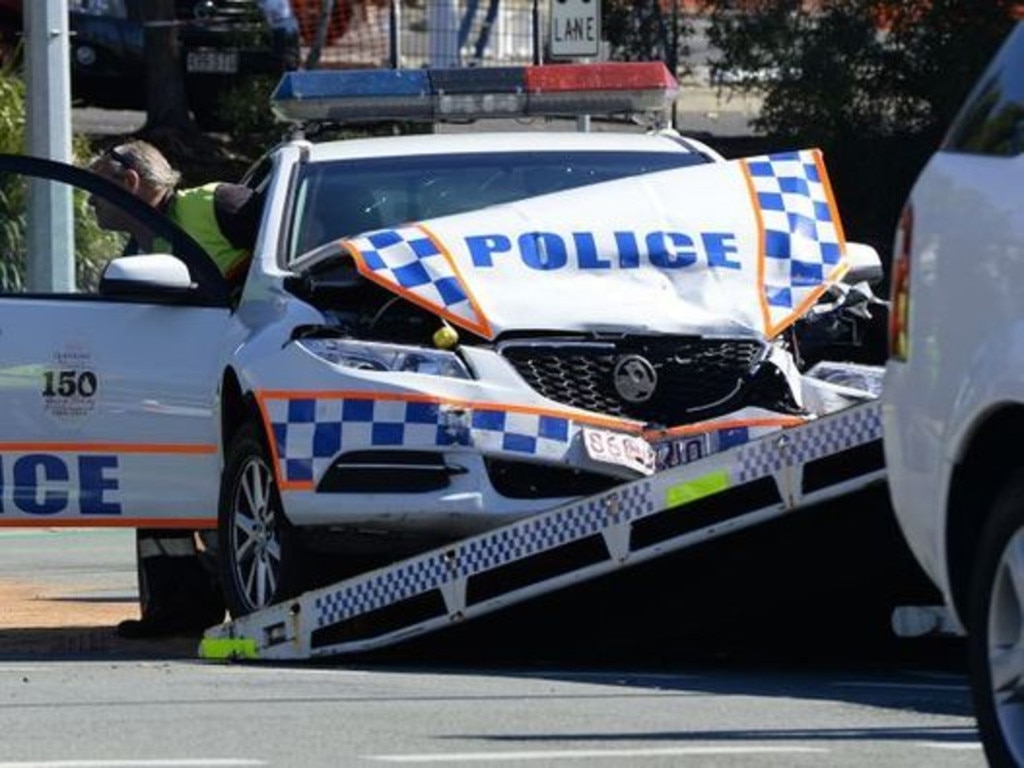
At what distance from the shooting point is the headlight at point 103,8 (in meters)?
28.1

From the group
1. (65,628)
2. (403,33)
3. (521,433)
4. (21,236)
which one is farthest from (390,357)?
(403,33)

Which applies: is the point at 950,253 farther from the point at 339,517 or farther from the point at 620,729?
the point at 339,517

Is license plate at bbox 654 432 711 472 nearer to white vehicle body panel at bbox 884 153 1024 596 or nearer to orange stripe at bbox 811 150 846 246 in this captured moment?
orange stripe at bbox 811 150 846 246

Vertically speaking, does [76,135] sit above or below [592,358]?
below

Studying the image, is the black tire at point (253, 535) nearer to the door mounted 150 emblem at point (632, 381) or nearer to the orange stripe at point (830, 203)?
the door mounted 150 emblem at point (632, 381)

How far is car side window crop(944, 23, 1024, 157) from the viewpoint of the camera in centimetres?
645

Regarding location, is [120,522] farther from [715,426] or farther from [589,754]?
[589,754]

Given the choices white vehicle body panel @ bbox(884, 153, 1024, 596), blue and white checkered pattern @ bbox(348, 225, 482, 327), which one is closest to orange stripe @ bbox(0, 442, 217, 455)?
blue and white checkered pattern @ bbox(348, 225, 482, 327)

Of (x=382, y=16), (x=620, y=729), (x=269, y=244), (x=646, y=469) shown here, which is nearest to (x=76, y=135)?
(x=382, y=16)

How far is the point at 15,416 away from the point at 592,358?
2.18 meters

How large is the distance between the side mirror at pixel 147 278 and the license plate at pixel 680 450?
192cm

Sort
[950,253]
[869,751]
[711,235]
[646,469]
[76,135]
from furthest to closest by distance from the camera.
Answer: [76,135]
[711,235]
[646,469]
[869,751]
[950,253]

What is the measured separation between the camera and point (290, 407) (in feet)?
32.5

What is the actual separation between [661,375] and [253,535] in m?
1.47
